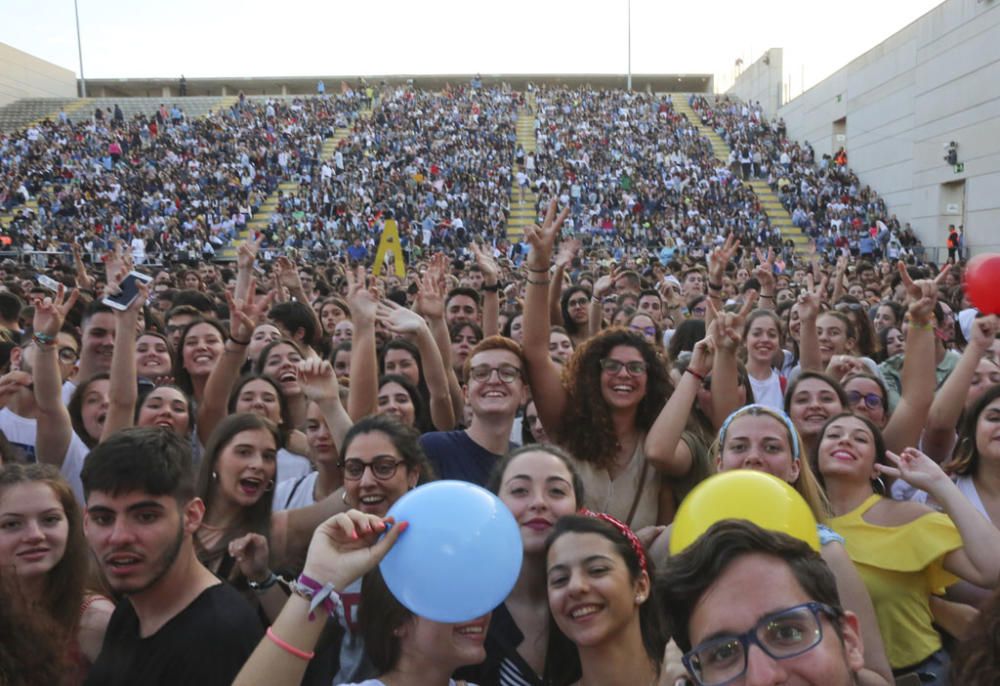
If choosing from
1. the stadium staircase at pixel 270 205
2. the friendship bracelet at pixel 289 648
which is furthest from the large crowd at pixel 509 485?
the stadium staircase at pixel 270 205

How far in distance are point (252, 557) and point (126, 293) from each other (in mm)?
2097

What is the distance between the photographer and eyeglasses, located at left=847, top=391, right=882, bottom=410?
14.5 feet

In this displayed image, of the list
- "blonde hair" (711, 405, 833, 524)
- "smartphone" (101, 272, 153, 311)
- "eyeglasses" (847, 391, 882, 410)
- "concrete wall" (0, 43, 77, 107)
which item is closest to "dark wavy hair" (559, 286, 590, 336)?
"eyeglasses" (847, 391, 882, 410)

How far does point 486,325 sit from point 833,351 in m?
2.48

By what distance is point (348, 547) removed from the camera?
197cm

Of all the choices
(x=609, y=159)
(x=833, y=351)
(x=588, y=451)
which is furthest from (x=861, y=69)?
(x=588, y=451)

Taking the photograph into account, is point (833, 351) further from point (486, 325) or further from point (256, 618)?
point (256, 618)

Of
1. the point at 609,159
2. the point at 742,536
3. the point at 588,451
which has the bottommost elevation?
the point at 588,451

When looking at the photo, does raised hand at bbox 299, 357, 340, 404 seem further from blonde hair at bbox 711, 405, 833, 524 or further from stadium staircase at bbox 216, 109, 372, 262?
stadium staircase at bbox 216, 109, 372, 262

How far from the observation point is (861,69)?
105ft

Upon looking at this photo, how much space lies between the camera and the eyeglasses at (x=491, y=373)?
12.3 feet

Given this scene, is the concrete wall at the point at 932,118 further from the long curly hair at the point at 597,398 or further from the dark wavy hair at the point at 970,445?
the long curly hair at the point at 597,398

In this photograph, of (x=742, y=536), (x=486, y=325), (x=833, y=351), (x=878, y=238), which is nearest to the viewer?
(x=742, y=536)

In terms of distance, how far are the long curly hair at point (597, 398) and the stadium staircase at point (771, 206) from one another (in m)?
20.4
